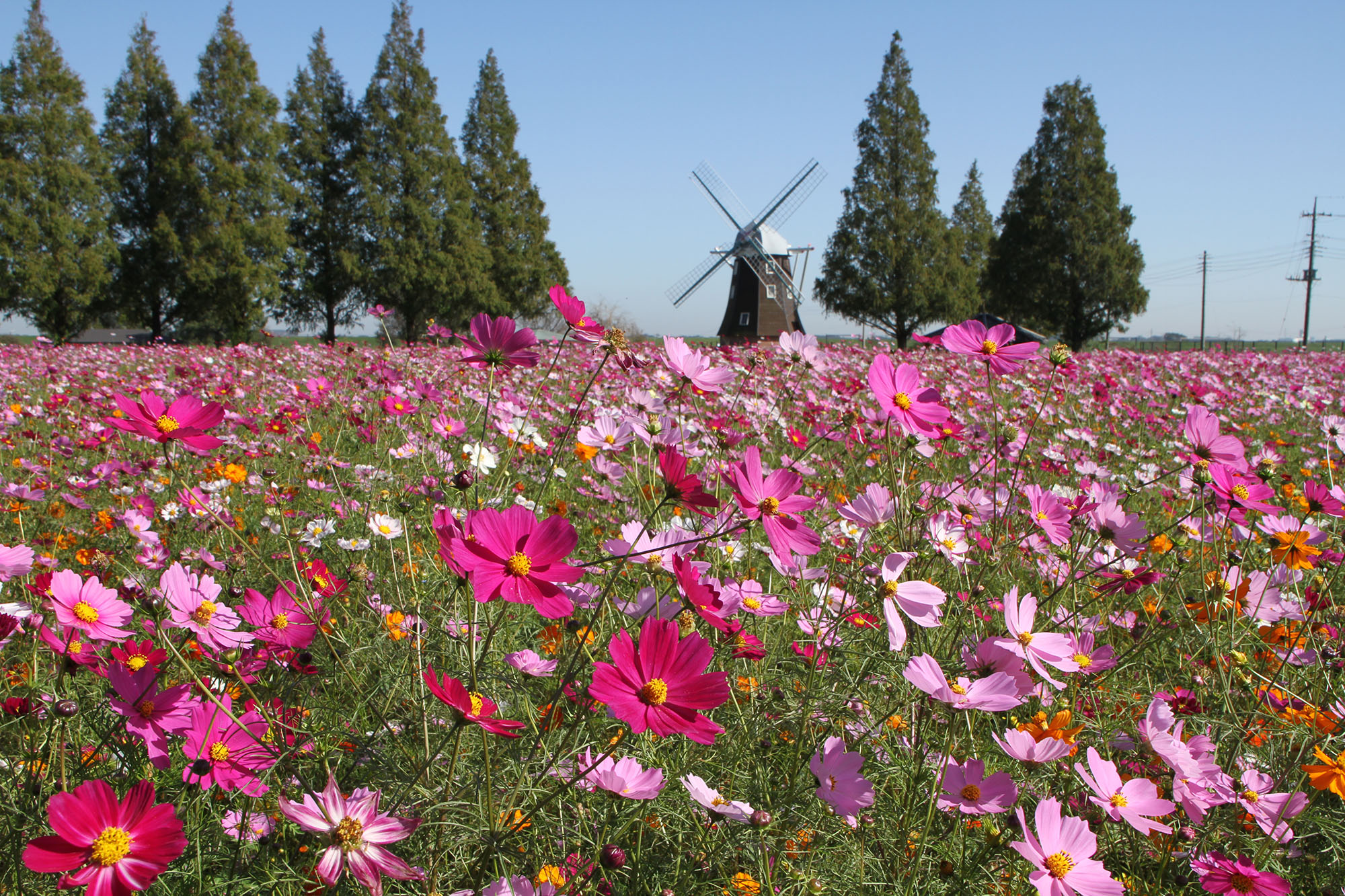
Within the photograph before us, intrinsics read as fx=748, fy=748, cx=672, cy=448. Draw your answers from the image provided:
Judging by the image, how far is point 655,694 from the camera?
0.64 m

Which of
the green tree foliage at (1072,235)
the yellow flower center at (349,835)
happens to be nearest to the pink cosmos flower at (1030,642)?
the yellow flower center at (349,835)

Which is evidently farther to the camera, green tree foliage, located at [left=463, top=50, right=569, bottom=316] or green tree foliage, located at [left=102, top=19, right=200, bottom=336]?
green tree foliage, located at [left=463, top=50, right=569, bottom=316]

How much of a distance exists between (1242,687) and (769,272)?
23.4 metres

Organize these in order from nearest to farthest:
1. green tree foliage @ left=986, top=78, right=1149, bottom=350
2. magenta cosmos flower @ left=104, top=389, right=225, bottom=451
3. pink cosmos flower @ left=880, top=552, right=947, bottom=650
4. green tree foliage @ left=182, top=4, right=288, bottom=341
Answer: magenta cosmos flower @ left=104, top=389, right=225, bottom=451 → pink cosmos flower @ left=880, top=552, right=947, bottom=650 → green tree foliage @ left=182, top=4, right=288, bottom=341 → green tree foliage @ left=986, top=78, right=1149, bottom=350

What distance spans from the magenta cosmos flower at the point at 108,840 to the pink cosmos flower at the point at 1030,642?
0.82 meters

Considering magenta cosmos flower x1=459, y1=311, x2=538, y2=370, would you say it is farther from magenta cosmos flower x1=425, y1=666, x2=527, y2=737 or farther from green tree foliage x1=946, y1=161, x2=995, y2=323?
green tree foliage x1=946, y1=161, x2=995, y2=323

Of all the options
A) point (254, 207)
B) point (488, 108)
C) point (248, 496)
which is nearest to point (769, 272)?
point (488, 108)

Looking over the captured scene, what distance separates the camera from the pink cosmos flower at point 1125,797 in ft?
2.66

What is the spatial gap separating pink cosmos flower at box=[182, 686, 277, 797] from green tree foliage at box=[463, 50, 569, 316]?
21.1 metres

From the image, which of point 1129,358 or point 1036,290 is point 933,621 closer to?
point 1129,358

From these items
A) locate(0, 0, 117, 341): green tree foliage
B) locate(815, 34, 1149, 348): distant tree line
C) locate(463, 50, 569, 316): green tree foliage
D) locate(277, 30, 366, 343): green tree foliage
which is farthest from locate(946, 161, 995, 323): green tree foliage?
locate(0, 0, 117, 341): green tree foliage

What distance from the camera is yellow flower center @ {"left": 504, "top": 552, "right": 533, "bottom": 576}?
65 centimetres

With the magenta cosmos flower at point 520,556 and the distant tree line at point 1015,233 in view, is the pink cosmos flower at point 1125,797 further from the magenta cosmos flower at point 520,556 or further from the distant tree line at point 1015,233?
the distant tree line at point 1015,233

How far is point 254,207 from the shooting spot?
1802 cm
